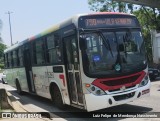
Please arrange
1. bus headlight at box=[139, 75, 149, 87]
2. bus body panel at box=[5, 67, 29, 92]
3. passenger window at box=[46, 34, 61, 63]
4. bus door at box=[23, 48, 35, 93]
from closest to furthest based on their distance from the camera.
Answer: bus headlight at box=[139, 75, 149, 87] → passenger window at box=[46, 34, 61, 63] → bus door at box=[23, 48, 35, 93] → bus body panel at box=[5, 67, 29, 92]

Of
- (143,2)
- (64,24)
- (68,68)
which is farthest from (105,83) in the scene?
(143,2)

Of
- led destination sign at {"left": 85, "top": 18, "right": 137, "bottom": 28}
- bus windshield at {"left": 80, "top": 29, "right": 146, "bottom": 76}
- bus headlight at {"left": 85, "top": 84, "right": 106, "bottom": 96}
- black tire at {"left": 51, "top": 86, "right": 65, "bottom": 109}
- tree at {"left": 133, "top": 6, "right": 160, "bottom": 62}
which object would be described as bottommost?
black tire at {"left": 51, "top": 86, "right": 65, "bottom": 109}

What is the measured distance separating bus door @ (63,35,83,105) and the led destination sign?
0.61 metres

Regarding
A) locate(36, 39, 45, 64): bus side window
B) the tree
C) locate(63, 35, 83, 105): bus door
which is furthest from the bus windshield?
the tree

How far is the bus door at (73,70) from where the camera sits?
1002cm

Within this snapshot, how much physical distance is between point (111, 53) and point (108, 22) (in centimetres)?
100

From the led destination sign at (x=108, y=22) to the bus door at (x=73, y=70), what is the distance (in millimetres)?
614

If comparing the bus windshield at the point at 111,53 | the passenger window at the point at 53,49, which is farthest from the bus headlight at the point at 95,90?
the passenger window at the point at 53,49

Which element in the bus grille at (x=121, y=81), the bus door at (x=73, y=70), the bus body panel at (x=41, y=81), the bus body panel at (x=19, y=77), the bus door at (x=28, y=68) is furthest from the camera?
the bus body panel at (x=19, y=77)

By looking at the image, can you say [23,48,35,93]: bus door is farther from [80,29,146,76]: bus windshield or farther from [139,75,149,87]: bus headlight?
[139,75,149,87]: bus headlight

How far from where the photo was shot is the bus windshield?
31.7 ft

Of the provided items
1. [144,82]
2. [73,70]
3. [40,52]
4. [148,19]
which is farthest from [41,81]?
[148,19]

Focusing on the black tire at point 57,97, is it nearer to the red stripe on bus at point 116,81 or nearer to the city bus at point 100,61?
the city bus at point 100,61

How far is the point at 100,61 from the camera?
9.71 m
